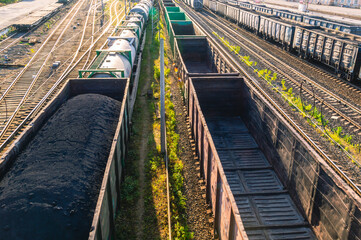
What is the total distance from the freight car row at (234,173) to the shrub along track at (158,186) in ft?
2.48

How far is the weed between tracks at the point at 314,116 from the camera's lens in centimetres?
1247

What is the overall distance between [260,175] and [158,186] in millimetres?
3718

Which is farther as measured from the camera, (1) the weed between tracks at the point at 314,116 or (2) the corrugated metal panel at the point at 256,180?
(1) the weed between tracks at the point at 314,116

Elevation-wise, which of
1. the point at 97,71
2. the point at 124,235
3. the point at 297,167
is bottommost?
the point at 124,235

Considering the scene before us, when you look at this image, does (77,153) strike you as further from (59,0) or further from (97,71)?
(59,0)

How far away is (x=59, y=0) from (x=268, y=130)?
63689 mm

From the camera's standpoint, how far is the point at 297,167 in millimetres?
8695

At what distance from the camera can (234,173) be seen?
34.1ft

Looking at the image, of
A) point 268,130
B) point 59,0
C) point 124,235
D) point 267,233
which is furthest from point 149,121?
point 59,0

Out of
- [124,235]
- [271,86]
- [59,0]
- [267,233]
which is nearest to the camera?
[267,233]

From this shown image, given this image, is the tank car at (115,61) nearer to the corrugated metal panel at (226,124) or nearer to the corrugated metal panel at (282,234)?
the corrugated metal panel at (226,124)

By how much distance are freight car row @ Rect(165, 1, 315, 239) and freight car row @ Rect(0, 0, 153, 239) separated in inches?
110

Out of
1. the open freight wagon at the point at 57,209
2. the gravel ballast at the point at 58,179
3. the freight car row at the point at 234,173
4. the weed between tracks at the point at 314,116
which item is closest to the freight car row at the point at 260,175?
the freight car row at the point at 234,173

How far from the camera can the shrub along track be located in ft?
28.7
